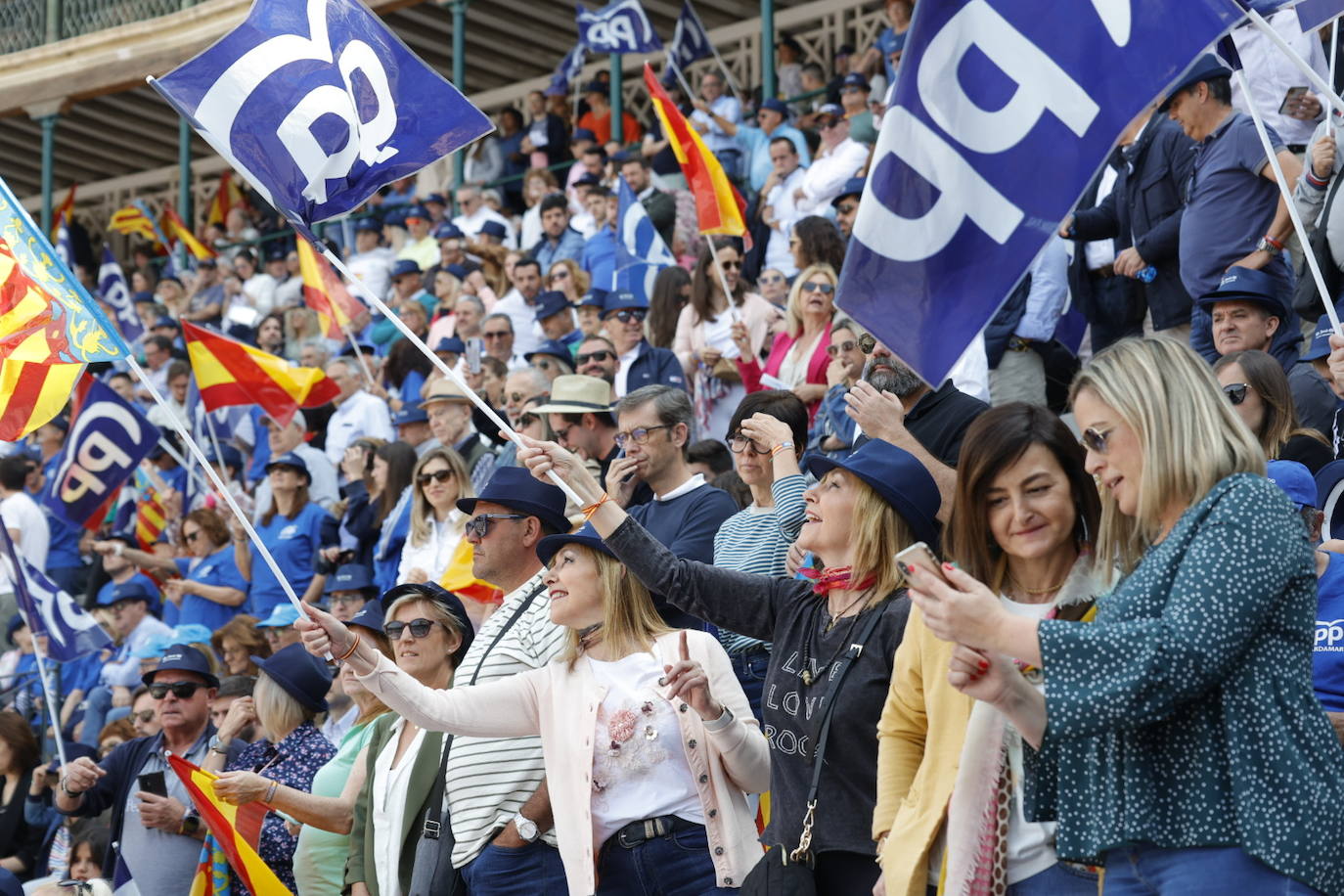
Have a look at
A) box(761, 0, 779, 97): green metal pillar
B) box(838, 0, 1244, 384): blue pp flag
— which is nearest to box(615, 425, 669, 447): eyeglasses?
box(838, 0, 1244, 384): blue pp flag

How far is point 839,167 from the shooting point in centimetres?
1270

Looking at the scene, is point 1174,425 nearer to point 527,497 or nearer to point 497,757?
point 497,757

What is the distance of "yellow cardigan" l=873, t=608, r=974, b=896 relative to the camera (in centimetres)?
365

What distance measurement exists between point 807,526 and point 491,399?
21.6 ft

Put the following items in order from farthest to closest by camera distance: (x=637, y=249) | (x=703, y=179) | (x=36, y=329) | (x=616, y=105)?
(x=616, y=105) → (x=637, y=249) → (x=703, y=179) → (x=36, y=329)

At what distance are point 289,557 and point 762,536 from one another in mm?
5765

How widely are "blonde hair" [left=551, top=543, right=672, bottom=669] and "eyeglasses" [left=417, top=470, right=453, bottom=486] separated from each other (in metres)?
3.43

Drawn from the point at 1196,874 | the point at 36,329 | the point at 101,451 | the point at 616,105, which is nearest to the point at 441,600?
the point at 36,329

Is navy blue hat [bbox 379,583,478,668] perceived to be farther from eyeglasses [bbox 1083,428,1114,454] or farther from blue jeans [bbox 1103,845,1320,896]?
blue jeans [bbox 1103,845,1320,896]

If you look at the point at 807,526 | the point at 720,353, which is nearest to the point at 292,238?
the point at 720,353

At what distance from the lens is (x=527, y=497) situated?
5.96m

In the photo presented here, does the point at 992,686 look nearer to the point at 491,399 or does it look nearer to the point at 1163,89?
the point at 1163,89

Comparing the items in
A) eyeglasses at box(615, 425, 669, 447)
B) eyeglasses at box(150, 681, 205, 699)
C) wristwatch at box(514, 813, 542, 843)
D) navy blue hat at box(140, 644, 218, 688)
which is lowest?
wristwatch at box(514, 813, 542, 843)

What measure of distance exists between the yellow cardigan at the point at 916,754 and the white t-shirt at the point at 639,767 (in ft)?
3.72
